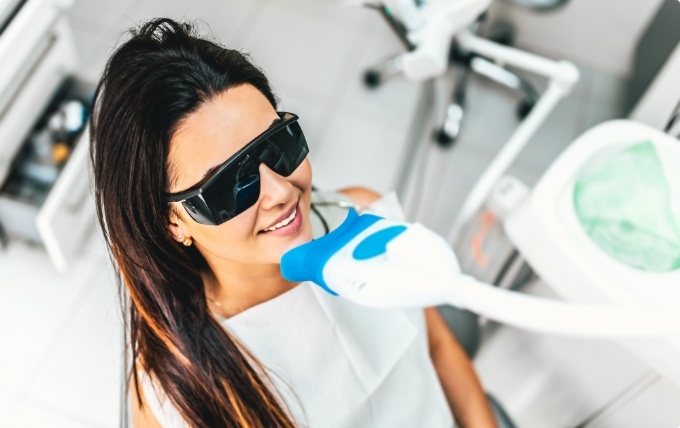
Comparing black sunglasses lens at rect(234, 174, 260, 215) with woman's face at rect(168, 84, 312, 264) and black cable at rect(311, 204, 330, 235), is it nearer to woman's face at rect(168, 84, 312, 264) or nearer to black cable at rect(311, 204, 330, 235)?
woman's face at rect(168, 84, 312, 264)

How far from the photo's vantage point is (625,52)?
206cm

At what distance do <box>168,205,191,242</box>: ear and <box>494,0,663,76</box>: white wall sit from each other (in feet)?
4.66

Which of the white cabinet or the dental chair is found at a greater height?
the dental chair

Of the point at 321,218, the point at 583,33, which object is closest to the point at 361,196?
the point at 321,218

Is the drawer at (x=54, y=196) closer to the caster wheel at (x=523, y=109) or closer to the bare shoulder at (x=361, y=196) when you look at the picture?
the bare shoulder at (x=361, y=196)

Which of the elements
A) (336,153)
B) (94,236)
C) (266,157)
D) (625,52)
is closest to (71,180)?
(94,236)

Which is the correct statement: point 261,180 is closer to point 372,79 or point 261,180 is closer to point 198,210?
point 198,210

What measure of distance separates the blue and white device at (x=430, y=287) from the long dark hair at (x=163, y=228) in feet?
0.58

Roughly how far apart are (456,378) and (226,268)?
0.46 metres

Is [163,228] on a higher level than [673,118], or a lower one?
lower

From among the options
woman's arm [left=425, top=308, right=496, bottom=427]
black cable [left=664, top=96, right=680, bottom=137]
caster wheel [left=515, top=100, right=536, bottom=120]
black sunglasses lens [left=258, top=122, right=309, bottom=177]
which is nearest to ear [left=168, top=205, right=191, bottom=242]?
black sunglasses lens [left=258, top=122, right=309, bottom=177]

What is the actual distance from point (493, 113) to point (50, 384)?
148 centimetres

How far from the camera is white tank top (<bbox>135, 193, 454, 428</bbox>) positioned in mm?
895

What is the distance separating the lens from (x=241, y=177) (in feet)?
1.98
